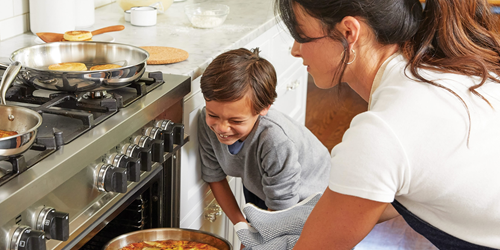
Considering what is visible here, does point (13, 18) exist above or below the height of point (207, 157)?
above

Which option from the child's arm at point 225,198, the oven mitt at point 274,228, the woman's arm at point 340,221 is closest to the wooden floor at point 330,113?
the child's arm at point 225,198

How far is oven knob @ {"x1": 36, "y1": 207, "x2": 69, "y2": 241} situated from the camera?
32.0 inches

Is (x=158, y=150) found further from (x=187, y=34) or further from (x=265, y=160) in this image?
(x=187, y=34)

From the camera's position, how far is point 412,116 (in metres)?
0.73

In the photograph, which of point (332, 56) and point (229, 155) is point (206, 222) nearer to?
point (229, 155)

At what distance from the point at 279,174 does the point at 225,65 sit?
0.33m

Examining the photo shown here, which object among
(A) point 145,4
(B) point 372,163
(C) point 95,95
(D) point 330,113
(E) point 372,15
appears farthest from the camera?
(D) point 330,113

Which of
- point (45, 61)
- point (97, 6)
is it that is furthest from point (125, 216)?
point (97, 6)

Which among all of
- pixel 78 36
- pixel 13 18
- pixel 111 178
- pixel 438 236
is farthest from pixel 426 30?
pixel 13 18

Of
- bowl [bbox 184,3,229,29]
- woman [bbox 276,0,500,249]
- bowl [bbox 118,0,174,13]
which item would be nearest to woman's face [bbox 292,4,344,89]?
woman [bbox 276,0,500,249]

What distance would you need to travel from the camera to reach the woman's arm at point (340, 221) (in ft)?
2.48

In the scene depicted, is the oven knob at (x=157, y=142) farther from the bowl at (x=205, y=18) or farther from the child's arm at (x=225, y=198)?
the bowl at (x=205, y=18)

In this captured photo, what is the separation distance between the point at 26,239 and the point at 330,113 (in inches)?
123

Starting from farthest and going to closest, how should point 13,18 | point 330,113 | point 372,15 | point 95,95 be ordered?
point 330,113 < point 13,18 < point 95,95 < point 372,15
